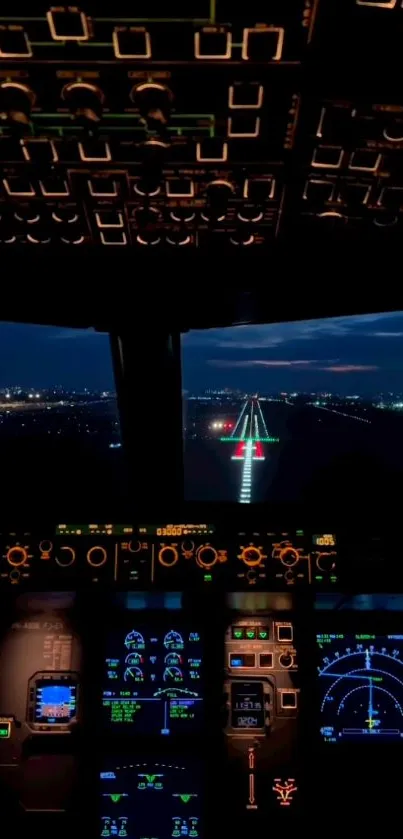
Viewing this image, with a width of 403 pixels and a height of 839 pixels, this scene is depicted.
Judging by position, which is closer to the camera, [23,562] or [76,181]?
[76,181]

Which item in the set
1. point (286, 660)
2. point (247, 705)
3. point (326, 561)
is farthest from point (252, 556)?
point (247, 705)

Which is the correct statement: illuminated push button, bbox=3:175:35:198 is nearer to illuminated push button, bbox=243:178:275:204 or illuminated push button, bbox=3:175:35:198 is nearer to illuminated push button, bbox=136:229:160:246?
illuminated push button, bbox=136:229:160:246

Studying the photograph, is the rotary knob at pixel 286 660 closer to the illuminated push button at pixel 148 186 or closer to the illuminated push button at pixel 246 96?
the illuminated push button at pixel 148 186

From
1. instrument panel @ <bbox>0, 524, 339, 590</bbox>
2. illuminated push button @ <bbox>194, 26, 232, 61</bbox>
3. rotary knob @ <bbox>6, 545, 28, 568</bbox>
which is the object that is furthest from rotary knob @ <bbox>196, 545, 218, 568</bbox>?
illuminated push button @ <bbox>194, 26, 232, 61</bbox>

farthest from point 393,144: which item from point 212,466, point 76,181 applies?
point 212,466

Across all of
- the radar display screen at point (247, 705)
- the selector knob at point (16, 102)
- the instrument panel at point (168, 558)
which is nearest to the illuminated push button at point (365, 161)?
the selector knob at point (16, 102)

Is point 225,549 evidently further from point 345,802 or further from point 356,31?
point 356,31

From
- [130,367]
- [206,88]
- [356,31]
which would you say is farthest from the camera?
[130,367]
